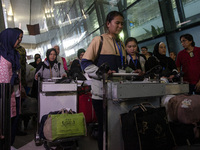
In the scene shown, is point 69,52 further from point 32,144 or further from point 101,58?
point 101,58

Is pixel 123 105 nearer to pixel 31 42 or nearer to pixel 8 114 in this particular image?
pixel 8 114

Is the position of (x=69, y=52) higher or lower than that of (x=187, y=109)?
higher

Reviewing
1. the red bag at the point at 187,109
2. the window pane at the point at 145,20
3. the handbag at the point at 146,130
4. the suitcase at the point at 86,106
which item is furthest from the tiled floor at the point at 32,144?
the window pane at the point at 145,20

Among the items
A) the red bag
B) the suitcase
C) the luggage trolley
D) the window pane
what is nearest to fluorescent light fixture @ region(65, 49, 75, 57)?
the window pane

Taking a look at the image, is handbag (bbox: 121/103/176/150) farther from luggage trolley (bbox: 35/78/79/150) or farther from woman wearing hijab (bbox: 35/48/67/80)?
woman wearing hijab (bbox: 35/48/67/80)

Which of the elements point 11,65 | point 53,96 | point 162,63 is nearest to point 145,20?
point 162,63

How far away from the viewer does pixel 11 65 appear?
2465 millimetres

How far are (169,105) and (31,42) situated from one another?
22877mm

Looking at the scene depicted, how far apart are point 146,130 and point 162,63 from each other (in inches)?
67.0

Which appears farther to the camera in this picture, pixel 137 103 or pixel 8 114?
pixel 137 103

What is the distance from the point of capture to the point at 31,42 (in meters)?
22.3

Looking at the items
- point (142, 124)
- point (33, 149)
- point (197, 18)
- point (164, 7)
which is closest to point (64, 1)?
point (164, 7)

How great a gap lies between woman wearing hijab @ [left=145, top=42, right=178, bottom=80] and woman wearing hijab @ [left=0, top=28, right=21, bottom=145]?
2.08 metres

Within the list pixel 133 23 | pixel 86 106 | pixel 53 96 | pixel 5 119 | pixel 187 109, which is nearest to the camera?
pixel 5 119
